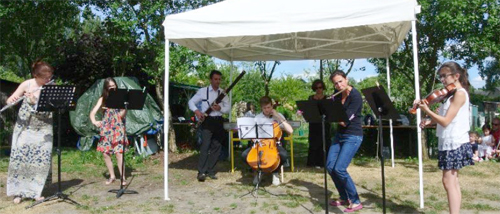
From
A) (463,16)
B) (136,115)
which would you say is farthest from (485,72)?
(136,115)

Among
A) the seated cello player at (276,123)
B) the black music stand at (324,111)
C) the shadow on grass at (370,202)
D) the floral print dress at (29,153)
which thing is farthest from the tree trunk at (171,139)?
the black music stand at (324,111)

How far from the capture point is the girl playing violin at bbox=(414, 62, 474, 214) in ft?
13.2

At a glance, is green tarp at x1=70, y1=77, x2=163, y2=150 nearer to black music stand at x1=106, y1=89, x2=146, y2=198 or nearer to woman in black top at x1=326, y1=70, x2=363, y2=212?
black music stand at x1=106, y1=89, x2=146, y2=198

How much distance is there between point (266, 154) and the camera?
6.35 m

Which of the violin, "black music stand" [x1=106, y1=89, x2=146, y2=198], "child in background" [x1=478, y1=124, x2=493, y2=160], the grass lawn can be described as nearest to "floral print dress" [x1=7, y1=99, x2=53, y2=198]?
the grass lawn

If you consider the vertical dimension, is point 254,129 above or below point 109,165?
above

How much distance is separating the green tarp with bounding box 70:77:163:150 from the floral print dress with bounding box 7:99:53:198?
15.5 ft

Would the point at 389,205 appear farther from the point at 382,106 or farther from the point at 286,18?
the point at 286,18

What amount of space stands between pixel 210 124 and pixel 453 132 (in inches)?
160

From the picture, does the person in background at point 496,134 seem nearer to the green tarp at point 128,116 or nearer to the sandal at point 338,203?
the sandal at point 338,203

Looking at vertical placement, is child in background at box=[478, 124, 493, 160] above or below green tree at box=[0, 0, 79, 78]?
below

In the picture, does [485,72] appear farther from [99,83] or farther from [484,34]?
A: [99,83]

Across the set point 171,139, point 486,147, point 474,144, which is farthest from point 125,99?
point 486,147

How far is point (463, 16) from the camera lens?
809cm
